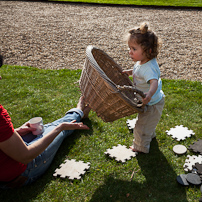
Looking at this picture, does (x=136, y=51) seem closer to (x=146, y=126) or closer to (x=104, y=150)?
(x=146, y=126)

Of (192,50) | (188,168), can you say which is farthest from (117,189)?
(192,50)

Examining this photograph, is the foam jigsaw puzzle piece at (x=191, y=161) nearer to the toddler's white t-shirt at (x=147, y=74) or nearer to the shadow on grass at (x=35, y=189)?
the toddler's white t-shirt at (x=147, y=74)

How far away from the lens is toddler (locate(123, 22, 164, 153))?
8.55 ft

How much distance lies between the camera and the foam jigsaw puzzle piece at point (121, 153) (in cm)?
298

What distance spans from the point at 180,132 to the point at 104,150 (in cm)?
113

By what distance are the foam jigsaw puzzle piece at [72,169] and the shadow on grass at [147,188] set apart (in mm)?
289

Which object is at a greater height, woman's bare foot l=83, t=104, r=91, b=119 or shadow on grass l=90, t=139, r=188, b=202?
woman's bare foot l=83, t=104, r=91, b=119

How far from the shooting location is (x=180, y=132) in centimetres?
337

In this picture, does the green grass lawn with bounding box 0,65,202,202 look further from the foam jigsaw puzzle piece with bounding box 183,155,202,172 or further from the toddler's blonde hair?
the toddler's blonde hair

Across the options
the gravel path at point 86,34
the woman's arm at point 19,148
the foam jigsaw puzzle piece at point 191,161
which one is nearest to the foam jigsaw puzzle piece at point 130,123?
the foam jigsaw puzzle piece at point 191,161

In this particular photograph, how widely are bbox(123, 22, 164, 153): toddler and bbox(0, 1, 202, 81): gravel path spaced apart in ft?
8.23

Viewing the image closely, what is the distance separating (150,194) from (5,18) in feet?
30.1

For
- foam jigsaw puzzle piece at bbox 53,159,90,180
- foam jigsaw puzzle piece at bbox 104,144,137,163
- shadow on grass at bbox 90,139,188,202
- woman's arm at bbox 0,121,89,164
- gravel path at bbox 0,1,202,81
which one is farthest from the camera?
gravel path at bbox 0,1,202,81

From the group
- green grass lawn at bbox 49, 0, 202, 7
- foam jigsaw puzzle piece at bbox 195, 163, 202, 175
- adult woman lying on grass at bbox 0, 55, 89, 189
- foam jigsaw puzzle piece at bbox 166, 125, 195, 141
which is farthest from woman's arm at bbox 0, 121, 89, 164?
green grass lawn at bbox 49, 0, 202, 7
